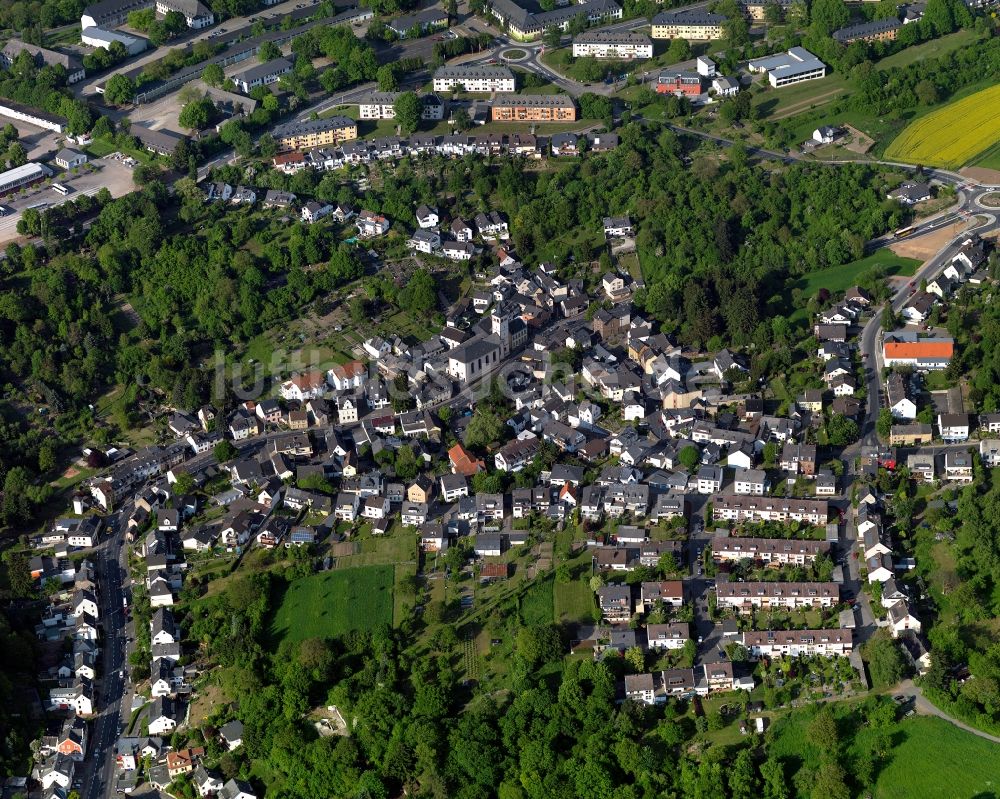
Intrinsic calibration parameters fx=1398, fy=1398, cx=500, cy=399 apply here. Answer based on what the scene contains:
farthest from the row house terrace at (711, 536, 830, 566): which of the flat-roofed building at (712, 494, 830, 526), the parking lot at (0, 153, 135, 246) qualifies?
the parking lot at (0, 153, 135, 246)

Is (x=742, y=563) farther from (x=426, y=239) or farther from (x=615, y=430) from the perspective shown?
(x=426, y=239)

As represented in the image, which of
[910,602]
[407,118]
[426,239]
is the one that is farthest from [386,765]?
[407,118]

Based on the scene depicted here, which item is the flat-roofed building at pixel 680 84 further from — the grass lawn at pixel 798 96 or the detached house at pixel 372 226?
the detached house at pixel 372 226

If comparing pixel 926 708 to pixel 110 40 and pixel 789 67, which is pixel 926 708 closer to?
pixel 789 67

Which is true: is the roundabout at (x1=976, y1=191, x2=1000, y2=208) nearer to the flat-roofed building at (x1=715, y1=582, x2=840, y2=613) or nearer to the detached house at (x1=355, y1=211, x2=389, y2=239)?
the flat-roofed building at (x1=715, y1=582, x2=840, y2=613)

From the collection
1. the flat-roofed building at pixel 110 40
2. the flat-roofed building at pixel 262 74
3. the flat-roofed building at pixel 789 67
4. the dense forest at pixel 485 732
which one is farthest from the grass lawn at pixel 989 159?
the flat-roofed building at pixel 110 40

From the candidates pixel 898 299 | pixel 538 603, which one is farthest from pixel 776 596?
pixel 898 299
